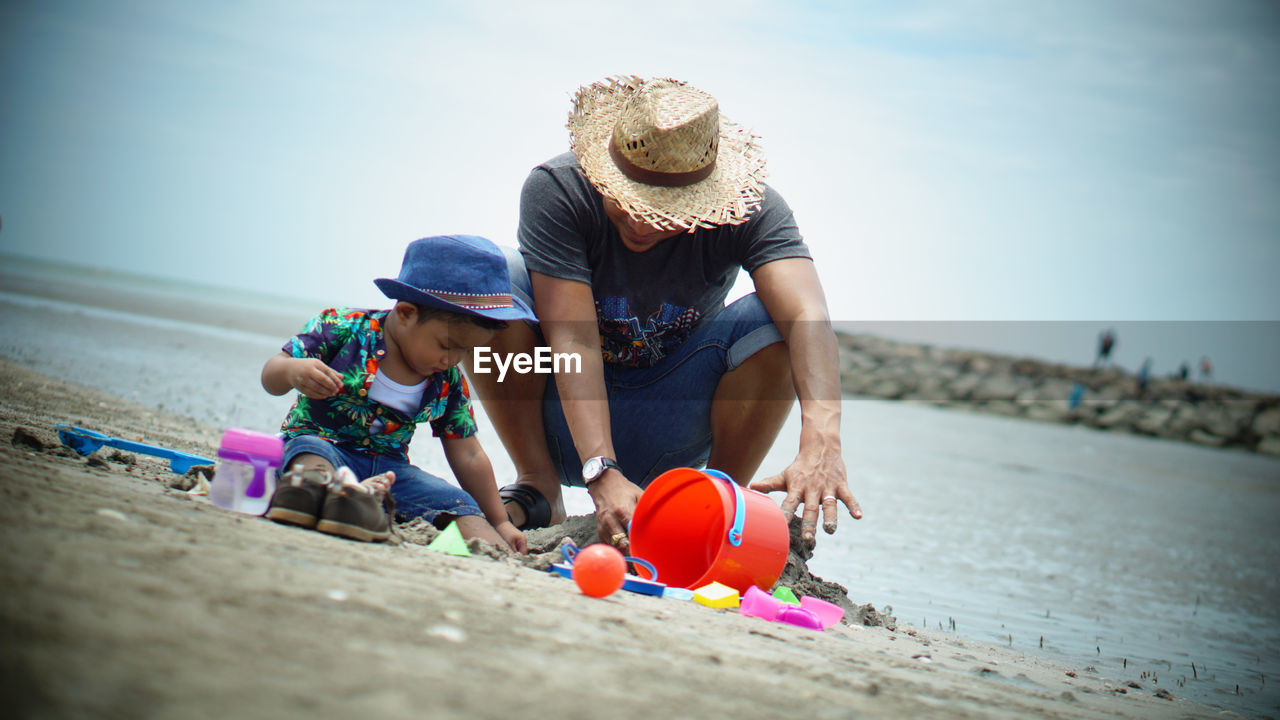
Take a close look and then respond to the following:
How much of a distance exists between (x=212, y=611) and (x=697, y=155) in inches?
76.7

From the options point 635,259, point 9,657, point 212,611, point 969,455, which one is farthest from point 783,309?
point 969,455

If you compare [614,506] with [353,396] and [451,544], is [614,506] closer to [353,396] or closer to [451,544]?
[451,544]

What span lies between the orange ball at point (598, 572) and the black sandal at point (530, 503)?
1260 mm

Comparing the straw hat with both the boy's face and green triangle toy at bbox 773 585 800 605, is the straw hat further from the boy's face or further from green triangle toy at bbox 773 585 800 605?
green triangle toy at bbox 773 585 800 605

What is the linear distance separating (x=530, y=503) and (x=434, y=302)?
0.98m

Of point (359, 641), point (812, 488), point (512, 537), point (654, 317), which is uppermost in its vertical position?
point (654, 317)

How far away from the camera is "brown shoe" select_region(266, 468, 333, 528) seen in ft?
6.02

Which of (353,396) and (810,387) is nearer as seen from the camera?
(353,396)

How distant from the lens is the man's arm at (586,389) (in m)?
2.42

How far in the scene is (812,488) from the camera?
2.25 meters

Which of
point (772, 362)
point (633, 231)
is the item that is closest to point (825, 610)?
point (772, 362)

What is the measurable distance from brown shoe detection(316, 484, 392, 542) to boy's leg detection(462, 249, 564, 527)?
3.82 ft

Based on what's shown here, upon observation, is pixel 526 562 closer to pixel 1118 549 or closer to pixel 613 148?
pixel 613 148

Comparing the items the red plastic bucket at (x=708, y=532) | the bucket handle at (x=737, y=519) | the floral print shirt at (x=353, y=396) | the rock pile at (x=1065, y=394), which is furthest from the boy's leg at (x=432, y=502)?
the rock pile at (x=1065, y=394)
